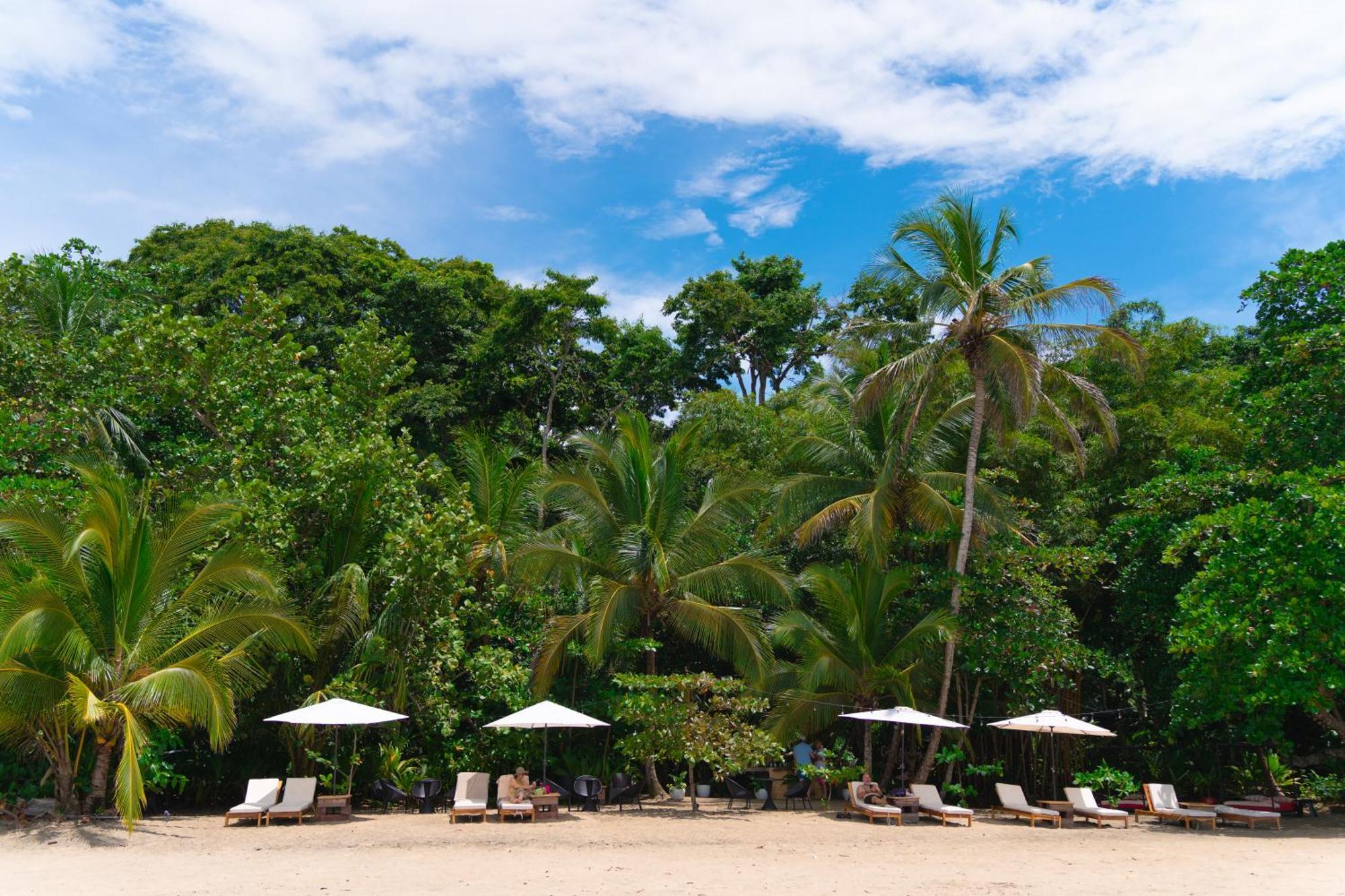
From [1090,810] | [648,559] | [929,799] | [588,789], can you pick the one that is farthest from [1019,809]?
[648,559]

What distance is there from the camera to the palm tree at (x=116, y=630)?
38.1 ft

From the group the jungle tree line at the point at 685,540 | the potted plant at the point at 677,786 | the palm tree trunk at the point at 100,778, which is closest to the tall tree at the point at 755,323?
the jungle tree line at the point at 685,540

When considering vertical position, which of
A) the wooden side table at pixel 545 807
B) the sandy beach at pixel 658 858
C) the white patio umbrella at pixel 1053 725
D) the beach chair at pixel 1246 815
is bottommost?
the sandy beach at pixel 658 858

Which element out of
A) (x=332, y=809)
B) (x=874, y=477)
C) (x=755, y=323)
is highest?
(x=755, y=323)

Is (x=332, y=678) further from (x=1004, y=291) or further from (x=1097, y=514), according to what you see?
(x=1097, y=514)

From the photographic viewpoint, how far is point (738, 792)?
16.5 metres

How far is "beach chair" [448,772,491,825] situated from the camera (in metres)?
14.0

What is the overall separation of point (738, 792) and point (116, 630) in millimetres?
10018

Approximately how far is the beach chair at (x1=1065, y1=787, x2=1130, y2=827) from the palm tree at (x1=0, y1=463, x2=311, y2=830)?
39.6ft

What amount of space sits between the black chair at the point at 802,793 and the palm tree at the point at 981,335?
6.56 feet

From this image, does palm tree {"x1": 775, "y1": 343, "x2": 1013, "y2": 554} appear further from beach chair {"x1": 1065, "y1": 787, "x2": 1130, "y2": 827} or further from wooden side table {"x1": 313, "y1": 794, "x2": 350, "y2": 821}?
wooden side table {"x1": 313, "y1": 794, "x2": 350, "y2": 821}

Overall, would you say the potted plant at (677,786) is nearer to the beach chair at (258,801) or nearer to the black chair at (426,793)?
the black chair at (426,793)

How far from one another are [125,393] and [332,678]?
6.21 metres

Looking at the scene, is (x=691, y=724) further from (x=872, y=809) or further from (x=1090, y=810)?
(x=1090, y=810)
